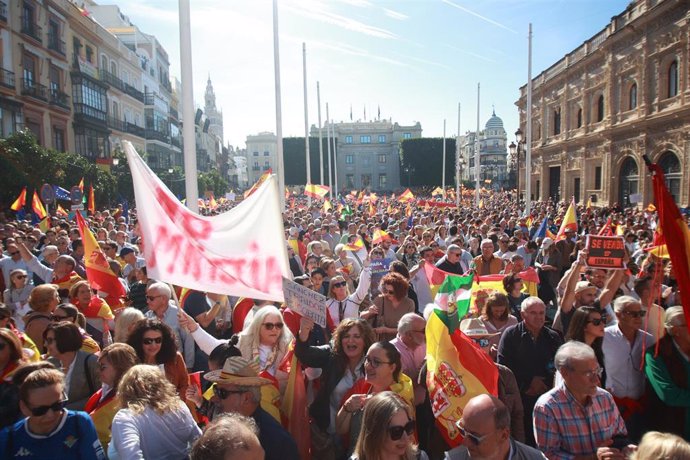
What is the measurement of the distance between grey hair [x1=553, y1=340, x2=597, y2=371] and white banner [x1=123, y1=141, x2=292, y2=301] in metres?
2.12

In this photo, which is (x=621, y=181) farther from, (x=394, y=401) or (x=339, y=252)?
(x=394, y=401)

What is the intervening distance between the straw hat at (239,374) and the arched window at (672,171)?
83.2 feet

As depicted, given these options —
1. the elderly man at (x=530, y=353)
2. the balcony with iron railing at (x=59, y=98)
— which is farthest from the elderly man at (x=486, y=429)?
the balcony with iron railing at (x=59, y=98)

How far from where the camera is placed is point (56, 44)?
29.7 m

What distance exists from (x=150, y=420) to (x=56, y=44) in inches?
1309

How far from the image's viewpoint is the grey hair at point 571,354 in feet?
9.51

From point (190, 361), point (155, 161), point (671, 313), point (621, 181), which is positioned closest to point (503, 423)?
point (671, 313)

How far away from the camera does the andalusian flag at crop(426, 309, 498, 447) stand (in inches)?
129

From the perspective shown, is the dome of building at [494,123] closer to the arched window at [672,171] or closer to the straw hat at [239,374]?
the arched window at [672,171]

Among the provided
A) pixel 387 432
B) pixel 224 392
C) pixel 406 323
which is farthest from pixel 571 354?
pixel 224 392

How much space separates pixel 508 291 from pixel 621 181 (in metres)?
26.9

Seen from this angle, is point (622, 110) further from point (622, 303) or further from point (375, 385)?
point (375, 385)

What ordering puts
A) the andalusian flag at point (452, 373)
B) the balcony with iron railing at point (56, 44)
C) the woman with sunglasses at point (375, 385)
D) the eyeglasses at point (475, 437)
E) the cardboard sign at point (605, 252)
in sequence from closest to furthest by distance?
the eyeglasses at point (475, 437), the woman with sunglasses at point (375, 385), the andalusian flag at point (452, 373), the cardboard sign at point (605, 252), the balcony with iron railing at point (56, 44)

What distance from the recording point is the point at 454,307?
12.4 feet
